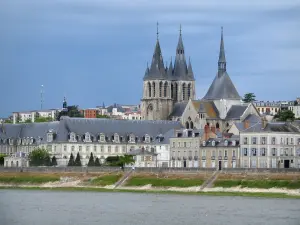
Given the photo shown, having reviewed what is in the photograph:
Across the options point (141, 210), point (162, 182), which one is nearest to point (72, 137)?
point (162, 182)

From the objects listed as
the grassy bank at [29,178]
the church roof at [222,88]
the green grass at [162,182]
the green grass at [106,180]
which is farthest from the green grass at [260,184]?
the church roof at [222,88]

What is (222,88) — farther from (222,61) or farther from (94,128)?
(94,128)

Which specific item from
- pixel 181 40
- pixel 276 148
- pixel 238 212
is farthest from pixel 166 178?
pixel 181 40

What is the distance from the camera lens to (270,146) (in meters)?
124

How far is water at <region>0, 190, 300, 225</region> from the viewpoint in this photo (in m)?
82.1

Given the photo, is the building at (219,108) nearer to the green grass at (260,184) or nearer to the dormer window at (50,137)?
the dormer window at (50,137)

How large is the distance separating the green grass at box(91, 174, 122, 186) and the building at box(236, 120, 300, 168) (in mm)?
13403

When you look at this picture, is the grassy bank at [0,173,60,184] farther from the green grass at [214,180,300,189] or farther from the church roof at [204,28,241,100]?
the church roof at [204,28,241,100]

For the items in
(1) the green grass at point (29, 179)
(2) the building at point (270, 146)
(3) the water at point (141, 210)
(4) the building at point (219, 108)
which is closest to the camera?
(3) the water at point (141, 210)

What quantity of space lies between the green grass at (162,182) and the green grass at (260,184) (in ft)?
9.81

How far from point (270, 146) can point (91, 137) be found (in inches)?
1293

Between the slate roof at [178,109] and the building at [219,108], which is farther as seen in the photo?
the slate roof at [178,109]

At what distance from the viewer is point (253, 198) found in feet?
337

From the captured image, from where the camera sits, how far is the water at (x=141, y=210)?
82.1 meters
